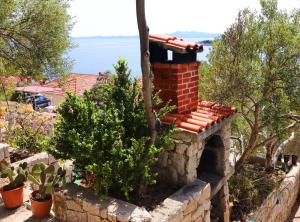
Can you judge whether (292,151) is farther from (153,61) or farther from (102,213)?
(102,213)

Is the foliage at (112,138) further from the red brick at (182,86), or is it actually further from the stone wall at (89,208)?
the red brick at (182,86)

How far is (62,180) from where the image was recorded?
5.13 metres

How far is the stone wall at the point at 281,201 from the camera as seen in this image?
8.94 m

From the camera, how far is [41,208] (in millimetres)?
5156

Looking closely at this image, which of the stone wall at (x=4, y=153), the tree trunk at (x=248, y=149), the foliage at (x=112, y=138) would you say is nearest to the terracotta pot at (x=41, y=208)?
the foliage at (x=112, y=138)

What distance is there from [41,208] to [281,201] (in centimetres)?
799

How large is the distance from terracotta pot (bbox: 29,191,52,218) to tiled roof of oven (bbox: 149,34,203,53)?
3.13m

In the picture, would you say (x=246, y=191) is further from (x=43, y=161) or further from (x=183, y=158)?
(x=43, y=161)

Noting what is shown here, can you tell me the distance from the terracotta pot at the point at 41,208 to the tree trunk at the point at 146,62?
2066 mm

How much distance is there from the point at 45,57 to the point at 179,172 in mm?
5251

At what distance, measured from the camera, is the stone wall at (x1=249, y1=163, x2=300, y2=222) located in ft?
29.3

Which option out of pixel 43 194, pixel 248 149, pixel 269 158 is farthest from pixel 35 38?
pixel 269 158

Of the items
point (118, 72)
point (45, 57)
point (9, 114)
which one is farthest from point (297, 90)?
point (9, 114)

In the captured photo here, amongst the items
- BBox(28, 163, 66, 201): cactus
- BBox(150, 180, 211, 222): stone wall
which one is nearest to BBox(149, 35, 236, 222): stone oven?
BBox(150, 180, 211, 222): stone wall
